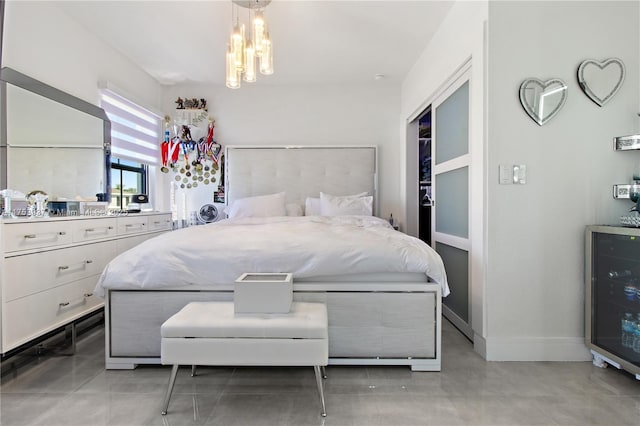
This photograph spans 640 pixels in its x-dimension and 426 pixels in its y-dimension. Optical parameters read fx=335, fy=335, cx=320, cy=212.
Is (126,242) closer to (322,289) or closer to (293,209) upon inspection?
(293,209)

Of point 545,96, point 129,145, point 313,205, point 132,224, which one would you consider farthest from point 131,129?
point 545,96

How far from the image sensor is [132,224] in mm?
3188

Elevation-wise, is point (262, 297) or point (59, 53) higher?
point (59, 53)

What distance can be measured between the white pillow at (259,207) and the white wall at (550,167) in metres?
2.49

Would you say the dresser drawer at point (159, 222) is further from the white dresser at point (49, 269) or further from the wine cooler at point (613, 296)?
the wine cooler at point (613, 296)

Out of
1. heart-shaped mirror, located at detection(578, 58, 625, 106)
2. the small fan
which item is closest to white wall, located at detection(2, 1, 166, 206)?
the small fan

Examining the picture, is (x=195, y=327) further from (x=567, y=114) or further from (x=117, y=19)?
(x=117, y=19)

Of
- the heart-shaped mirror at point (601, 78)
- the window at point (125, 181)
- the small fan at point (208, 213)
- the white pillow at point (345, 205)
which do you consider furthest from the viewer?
the small fan at point (208, 213)

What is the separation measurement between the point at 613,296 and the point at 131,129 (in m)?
4.63

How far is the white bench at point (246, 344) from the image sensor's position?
160cm

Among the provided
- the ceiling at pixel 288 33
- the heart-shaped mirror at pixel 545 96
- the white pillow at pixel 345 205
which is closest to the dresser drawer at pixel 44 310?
the ceiling at pixel 288 33

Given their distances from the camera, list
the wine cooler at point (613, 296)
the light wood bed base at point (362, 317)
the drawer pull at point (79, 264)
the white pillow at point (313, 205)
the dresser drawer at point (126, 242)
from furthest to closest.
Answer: the white pillow at point (313, 205)
the dresser drawer at point (126, 242)
the drawer pull at point (79, 264)
the light wood bed base at point (362, 317)
the wine cooler at point (613, 296)

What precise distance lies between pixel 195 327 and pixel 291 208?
270 centimetres

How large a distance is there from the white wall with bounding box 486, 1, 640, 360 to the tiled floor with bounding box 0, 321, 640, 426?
0.27 metres
